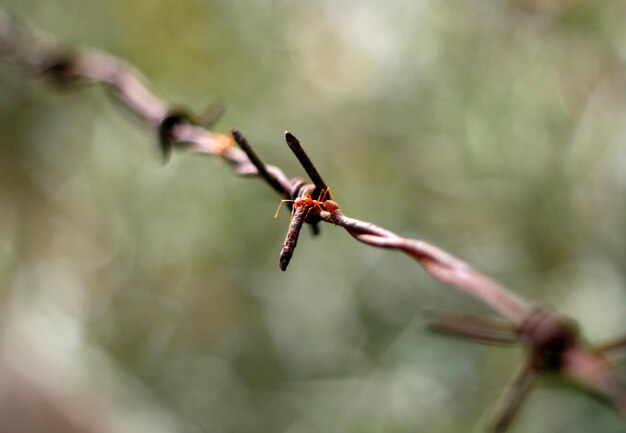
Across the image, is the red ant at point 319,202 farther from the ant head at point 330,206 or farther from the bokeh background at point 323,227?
the bokeh background at point 323,227

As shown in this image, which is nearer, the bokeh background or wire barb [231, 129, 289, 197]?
wire barb [231, 129, 289, 197]

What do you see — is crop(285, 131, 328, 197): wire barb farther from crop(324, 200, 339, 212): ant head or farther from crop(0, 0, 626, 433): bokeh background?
crop(0, 0, 626, 433): bokeh background

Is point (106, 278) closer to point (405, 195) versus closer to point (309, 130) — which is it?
point (309, 130)

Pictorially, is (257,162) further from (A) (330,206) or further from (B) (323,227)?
(B) (323,227)

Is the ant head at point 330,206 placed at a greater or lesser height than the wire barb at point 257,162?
lesser

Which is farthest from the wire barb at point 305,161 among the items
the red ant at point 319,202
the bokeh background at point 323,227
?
the bokeh background at point 323,227

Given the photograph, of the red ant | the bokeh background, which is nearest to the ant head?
the red ant

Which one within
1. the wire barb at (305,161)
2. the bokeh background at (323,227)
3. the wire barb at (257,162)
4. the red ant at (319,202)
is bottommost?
the wire barb at (305,161)

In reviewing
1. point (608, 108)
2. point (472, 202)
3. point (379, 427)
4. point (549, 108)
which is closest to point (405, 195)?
point (472, 202)
